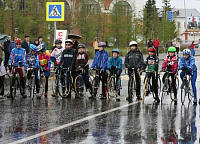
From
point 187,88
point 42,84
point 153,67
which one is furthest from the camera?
point 42,84

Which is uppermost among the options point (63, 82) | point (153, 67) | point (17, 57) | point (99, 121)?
point (17, 57)

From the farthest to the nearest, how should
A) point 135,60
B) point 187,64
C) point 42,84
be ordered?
1. point 42,84
2. point 135,60
3. point 187,64

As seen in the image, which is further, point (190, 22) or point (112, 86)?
point (190, 22)

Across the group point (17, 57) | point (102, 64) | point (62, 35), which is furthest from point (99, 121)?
point (62, 35)

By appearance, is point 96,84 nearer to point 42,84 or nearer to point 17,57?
point 42,84

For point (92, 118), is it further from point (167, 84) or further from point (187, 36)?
point (187, 36)

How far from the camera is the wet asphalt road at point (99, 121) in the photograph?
10570 mm

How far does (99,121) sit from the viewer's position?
12.8m

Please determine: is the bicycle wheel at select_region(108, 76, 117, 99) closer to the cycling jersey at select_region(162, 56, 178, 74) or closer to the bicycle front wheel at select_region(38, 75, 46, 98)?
the cycling jersey at select_region(162, 56, 178, 74)

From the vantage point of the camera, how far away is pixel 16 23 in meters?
53.6

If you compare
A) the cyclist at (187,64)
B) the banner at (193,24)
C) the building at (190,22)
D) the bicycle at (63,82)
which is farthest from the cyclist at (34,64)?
the banner at (193,24)

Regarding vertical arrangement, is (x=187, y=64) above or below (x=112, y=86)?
above

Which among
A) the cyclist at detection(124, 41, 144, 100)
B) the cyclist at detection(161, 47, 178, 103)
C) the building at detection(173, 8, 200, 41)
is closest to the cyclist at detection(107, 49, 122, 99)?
the cyclist at detection(124, 41, 144, 100)

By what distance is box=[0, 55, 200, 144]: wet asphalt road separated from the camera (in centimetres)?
1057
